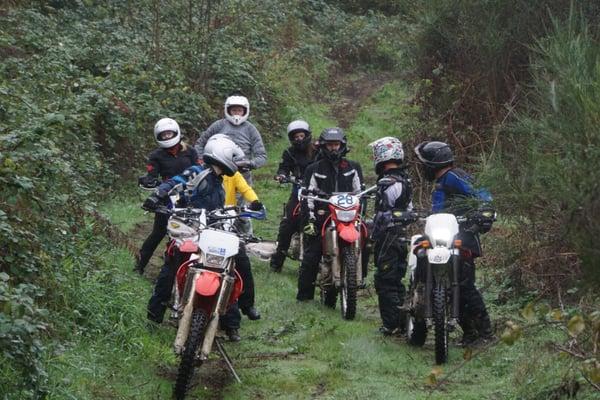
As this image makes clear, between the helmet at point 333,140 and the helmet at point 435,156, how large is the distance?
1.68 meters

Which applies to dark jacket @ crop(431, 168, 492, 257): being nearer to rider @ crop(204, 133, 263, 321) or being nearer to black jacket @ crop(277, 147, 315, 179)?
rider @ crop(204, 133, 263, 321)

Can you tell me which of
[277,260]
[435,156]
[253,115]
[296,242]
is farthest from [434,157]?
[253,115]

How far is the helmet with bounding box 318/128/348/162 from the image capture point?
12.2 metres

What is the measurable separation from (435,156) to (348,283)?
169 centimetres

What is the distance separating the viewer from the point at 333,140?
12180 millimetres

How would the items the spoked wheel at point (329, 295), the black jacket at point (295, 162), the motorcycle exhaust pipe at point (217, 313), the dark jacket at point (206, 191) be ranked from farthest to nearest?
the black jacket at point (295, 162), the spoked wheel at point (329, 295), the dark jacket at point (206, 191), the motorcycle exhaust pipe at point (217, 313)

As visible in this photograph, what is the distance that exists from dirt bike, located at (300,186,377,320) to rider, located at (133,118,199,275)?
166 cm

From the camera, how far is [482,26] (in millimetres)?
17047

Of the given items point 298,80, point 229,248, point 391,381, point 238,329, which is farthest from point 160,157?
point 298,80

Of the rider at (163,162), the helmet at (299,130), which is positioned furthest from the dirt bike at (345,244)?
the helmet at (299,130)

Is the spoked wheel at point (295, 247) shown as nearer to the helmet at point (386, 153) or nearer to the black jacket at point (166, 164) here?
the black jacket at point (166, 164)

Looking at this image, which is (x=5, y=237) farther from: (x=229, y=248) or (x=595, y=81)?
(x=595, y=81)

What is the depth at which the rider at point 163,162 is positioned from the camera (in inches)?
487

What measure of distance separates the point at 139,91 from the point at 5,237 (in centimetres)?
1153
